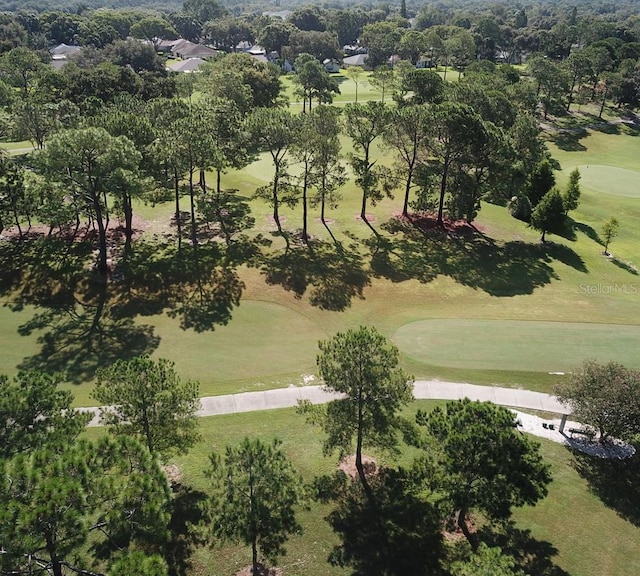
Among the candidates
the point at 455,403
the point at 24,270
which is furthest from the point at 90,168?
the point at 455,403

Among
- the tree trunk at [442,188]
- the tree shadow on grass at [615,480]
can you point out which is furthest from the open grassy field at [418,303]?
the tree shadow on grass at [615,480]

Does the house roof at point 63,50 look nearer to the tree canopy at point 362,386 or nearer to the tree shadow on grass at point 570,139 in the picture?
the tree shadow on grass at point 570,139

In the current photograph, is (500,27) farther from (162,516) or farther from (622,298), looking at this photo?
(162,516)

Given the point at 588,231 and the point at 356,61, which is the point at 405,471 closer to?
the point at 588,231

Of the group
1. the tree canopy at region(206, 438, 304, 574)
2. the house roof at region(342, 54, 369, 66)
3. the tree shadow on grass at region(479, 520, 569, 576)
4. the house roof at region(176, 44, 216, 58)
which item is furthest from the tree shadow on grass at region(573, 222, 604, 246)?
the house roof at region(176, 44, 216, 58)

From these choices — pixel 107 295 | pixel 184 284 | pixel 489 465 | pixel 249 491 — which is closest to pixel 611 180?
pixel 184 284
